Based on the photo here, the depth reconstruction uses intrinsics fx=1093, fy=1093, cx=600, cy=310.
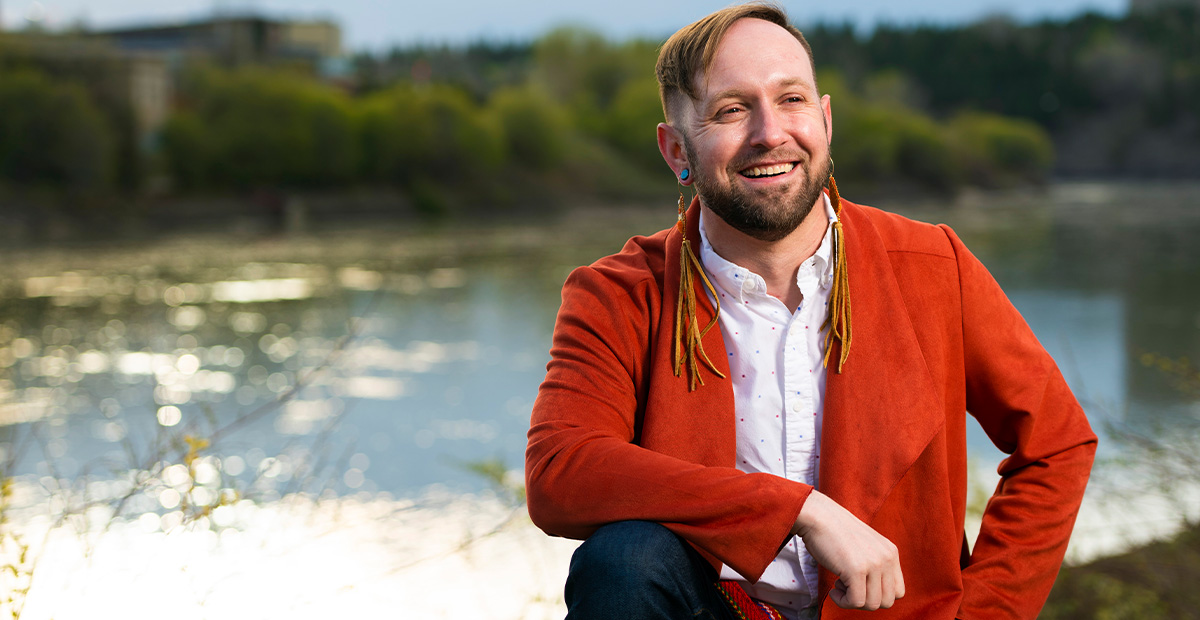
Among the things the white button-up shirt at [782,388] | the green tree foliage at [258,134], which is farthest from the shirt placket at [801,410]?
the green tree foliage at [258,134]

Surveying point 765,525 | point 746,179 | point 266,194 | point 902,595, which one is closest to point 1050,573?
point 902,595

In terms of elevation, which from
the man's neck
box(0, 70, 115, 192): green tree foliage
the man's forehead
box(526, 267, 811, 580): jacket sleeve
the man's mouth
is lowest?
box(0, 70, 115, 192): green tree foliage

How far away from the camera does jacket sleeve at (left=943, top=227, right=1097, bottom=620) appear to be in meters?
1.41

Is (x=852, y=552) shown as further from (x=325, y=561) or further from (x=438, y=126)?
(x=438, y=126)

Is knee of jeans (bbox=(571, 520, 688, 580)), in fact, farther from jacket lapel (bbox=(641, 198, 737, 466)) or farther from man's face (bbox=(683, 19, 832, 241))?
man's face (bbox=(683, 19, 832, 241))

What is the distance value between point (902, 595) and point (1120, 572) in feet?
9.12

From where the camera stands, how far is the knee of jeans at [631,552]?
1.29 meters

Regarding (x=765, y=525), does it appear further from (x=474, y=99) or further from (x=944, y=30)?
(x=944, y=30)

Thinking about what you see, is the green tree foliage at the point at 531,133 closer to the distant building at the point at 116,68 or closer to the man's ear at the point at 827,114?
the distant building at the point at 116,68

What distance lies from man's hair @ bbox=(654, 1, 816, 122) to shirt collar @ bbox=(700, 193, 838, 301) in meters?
0.23

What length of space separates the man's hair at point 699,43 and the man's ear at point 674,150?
0.04 meters

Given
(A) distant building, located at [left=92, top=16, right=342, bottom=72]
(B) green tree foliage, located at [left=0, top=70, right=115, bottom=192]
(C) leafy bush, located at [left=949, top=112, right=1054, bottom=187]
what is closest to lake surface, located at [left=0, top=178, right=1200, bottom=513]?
(B) green tree foliage, located at [left=0, top=70, right=115, bottom=192]

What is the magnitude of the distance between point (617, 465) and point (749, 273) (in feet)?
1.14

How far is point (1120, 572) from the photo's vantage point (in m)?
3.67
